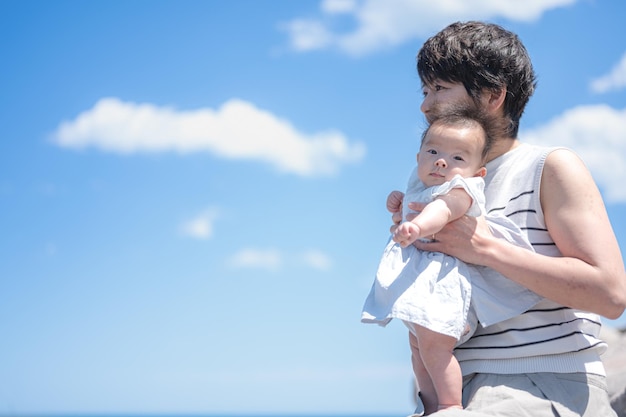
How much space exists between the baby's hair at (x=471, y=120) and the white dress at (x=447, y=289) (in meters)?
0.22

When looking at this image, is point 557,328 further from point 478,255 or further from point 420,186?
point 420,186

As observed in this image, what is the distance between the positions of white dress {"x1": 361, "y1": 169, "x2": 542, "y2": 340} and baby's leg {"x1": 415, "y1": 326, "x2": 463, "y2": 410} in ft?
0.17

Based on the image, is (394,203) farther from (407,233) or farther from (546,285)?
(546,285)

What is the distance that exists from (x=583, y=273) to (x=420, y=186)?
0.79 meters

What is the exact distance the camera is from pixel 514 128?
3227 millimetres

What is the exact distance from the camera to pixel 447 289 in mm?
2820

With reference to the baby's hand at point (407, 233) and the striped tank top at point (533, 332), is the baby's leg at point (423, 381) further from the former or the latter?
the baby's hand at point (407, 233)

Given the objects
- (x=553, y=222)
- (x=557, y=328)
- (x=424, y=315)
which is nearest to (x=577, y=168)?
(x=553, y=222)

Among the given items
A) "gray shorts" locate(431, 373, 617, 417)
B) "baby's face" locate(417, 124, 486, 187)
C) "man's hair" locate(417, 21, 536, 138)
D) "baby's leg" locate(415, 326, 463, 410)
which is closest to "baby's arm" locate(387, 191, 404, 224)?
"baby's face" locate(417, 124, 486, 187)

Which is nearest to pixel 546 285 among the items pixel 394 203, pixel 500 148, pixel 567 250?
pixel 567 250

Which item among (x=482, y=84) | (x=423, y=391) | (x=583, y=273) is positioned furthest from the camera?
(x=482, y=84)

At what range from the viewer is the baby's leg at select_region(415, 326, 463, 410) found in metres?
2.76

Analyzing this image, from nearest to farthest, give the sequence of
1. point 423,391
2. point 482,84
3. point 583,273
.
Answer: point 583,273, point 423,391, point 482,84

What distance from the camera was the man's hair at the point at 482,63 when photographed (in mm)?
3213
